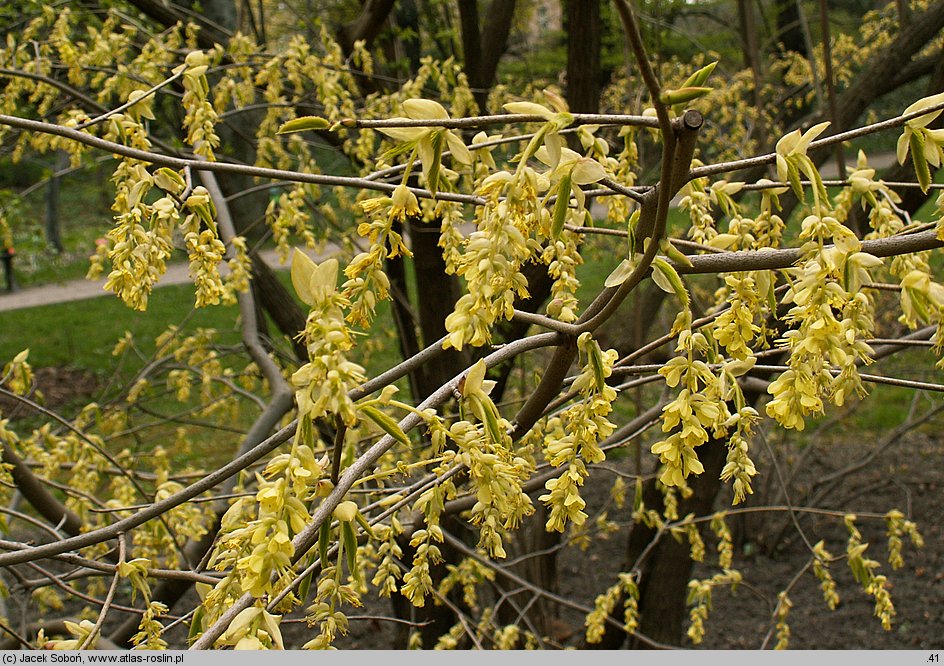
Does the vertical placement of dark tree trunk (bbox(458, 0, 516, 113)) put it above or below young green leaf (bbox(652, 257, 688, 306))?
above

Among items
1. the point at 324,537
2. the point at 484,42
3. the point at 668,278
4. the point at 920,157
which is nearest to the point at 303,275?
the point at 324,537

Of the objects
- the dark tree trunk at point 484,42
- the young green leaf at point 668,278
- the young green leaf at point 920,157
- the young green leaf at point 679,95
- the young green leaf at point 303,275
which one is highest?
the dark tree trunk at point 484,42

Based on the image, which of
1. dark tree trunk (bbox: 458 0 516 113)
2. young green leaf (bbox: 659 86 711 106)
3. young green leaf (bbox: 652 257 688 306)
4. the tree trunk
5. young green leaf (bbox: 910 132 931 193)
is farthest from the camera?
dark tree trunk (bbox: 458 0 516 113)

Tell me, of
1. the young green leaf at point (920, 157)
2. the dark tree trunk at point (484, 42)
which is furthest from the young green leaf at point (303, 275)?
the dark tree trunk at point (484, 42)

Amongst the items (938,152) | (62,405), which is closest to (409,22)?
(938,152)

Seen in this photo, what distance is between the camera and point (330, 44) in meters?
3.85

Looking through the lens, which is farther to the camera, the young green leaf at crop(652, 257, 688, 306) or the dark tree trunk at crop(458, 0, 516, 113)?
the dark tree trunk at crop(458, 0, 516, 113)

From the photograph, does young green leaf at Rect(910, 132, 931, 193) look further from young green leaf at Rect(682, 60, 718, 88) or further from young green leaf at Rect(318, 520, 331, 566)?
young green leaf at Rect(318, 520, 331, 566)

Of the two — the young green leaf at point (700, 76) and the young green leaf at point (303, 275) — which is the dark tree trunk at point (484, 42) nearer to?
the young green leaf at point (700, 76)

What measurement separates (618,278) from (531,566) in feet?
11.8

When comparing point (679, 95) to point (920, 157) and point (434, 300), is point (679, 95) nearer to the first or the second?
point (920, 157)

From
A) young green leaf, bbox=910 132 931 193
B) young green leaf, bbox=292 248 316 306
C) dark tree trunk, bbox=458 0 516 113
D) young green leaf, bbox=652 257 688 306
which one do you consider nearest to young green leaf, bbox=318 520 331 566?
young green leaf, bbox=292 248 316 306

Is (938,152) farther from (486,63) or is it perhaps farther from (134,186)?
(486,63)

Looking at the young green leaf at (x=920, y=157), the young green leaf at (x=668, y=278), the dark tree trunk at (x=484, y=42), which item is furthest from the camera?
the dark tree trunk at (x=484, y=42)
